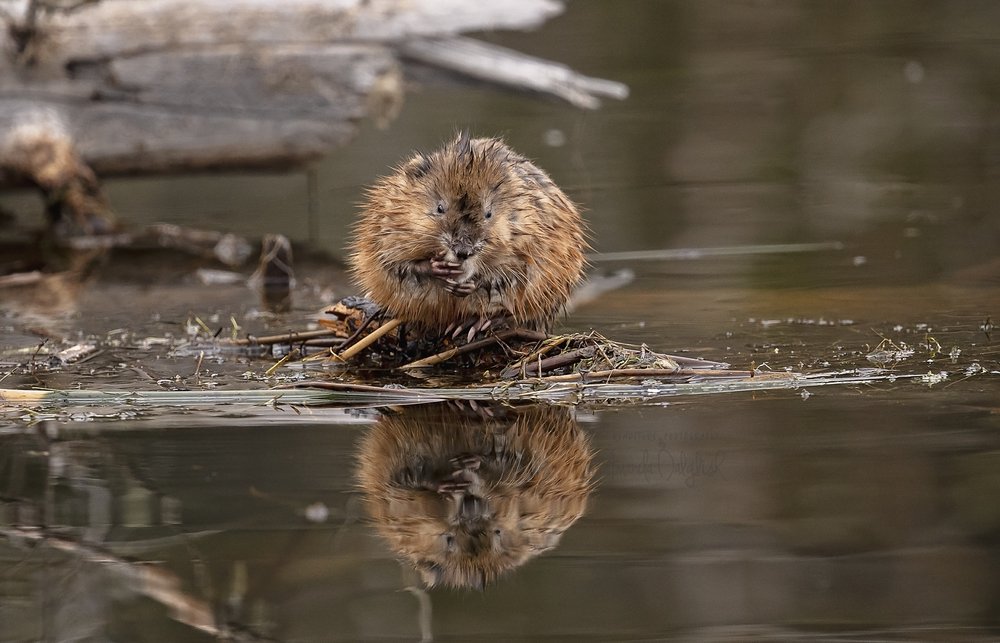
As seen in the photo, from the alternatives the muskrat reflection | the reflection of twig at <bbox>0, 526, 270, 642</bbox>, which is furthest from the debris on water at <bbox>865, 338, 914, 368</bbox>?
the reflection of twig at <bbox>0, 526, 270, 642</bbox>

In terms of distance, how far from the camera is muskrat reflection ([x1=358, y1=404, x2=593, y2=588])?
3066 mm

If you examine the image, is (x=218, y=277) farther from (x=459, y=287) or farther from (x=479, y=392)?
(x=479, y=392)

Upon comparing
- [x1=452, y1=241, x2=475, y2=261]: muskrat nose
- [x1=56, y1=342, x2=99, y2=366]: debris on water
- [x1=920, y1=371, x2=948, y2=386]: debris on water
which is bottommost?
[x1=920, y1=371, x2=948, y2=386]: debris on water

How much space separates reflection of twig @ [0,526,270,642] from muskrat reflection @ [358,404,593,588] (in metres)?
0.44

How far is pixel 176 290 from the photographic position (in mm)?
7078

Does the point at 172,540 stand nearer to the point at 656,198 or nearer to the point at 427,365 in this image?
the point at 427,365

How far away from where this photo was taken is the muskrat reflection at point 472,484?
3.07m

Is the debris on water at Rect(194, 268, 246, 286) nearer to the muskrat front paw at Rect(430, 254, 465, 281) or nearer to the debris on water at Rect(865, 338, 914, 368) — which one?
the muskrat front paw at Rect(430, 254, 465, 281)

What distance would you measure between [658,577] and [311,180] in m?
7.24

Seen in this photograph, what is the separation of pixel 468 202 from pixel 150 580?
1976 mm

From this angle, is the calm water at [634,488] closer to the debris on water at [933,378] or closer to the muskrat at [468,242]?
the debris on water at [933,378]

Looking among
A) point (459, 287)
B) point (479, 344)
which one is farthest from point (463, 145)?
point (479, 344)

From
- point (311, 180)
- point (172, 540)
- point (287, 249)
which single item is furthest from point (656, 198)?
point (172, 540)

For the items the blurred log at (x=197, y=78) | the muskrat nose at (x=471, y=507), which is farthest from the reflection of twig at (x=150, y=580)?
the blurred log at (x=197, y=78)
